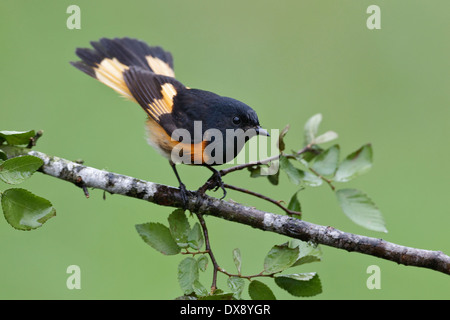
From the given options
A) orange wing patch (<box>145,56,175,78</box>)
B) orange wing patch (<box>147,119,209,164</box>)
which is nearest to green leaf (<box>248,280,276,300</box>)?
orange wing patch (<box>147,119,209,164</box>)

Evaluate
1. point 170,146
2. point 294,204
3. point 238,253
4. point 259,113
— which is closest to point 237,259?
point 238,253

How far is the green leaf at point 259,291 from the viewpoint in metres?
1.65

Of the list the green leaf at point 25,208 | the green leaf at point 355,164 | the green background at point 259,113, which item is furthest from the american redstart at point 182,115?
the green background at point 259,113

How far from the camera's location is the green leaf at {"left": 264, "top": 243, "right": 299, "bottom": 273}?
1.65 m

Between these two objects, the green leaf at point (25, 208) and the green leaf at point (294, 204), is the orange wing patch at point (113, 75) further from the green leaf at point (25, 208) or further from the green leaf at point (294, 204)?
the green leaf at point (25, 208)

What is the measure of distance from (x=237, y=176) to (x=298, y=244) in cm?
209

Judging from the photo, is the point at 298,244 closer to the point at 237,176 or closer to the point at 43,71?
the point at 237,176

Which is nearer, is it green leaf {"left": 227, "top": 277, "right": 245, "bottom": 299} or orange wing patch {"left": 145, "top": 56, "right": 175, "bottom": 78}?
green leaf {"left": 227, "top": 277, "right": 245, "bottom": 299}

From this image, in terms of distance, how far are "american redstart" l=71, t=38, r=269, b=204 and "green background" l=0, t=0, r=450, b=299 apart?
107 centimetres

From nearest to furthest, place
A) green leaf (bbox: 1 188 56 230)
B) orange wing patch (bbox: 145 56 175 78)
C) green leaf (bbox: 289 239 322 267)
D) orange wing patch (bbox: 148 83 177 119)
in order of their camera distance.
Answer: green leaf (bbox: 1 188 56 230)
green leaf (bbox: 289 239 322 267)
orange wing patch (bbox: 148 83 177 119)
orange wing patch (bbox: 145 56 175 78)

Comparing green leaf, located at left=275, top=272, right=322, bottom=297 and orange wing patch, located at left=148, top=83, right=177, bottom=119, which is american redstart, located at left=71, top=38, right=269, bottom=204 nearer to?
orange wing patch, located at left=148, top=83, right=177, bottom=119

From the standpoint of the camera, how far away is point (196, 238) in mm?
1671

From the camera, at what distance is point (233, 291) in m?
1.59

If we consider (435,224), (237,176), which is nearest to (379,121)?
(435,224)
